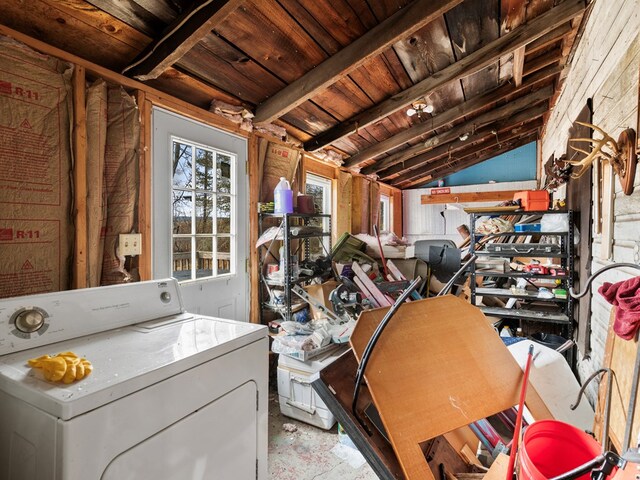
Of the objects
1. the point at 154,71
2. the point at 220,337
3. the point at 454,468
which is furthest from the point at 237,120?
the point at 454,468

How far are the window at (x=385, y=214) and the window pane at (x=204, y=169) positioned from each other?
4.33 meters

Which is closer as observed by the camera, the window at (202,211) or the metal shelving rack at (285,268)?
the window at (202,211)

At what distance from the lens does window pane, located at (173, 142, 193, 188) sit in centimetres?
226

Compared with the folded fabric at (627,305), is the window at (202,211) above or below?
above

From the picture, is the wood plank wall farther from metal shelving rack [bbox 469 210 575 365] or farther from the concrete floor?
the concrete floor

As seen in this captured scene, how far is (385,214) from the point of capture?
21.6 feet

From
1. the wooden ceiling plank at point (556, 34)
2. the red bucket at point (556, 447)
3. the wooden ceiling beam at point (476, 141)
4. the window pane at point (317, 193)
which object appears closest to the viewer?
the red bucket at point (556, 447)

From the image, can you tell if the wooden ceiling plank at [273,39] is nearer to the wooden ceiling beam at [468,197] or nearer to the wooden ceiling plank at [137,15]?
the wooden ceiling plank at [137,15]

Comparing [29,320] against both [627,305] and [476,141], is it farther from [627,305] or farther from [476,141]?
[476,141]

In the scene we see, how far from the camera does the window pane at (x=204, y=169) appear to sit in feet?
7.93

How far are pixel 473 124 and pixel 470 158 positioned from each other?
2.17 metres

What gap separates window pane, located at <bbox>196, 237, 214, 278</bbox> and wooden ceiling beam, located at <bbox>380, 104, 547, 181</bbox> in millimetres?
3880

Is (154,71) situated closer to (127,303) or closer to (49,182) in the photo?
(49,182)

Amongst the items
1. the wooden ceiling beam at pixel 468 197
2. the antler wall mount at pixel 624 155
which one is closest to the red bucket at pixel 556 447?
the antler wall mount at pixel 624 155
